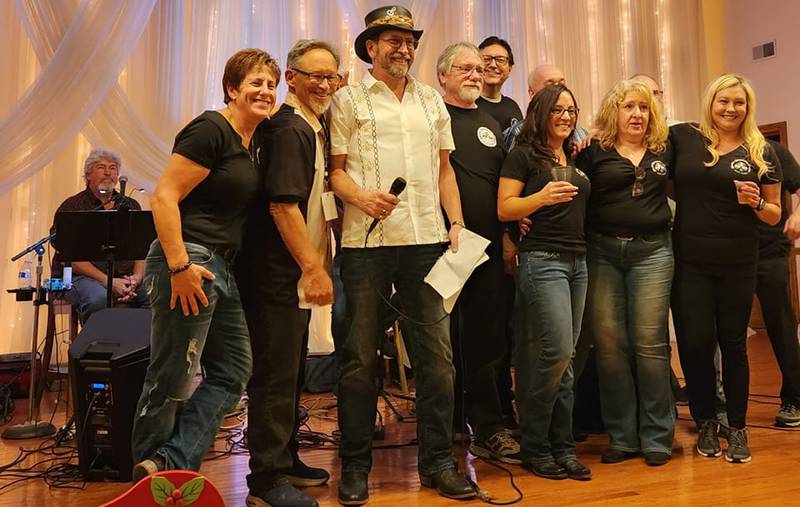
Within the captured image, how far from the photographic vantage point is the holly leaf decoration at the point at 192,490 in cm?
168

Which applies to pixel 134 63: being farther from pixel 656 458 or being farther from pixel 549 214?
pixel 656 458

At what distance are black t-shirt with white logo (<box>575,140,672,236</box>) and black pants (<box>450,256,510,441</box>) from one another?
45 centimetres

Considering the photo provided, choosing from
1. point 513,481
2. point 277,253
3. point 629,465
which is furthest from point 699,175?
point 277,253

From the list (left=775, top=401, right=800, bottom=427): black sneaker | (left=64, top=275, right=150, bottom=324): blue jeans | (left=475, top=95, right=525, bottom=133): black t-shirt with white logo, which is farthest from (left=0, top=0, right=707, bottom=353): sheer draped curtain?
(left=775, top=401, right=800, bottom=427): black sneaker

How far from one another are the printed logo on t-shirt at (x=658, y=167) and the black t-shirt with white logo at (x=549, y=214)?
0.31 metres

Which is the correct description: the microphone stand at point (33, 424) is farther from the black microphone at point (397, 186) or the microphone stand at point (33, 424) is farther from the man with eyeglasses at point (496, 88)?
the man with eyeglasses at point (496, 88)

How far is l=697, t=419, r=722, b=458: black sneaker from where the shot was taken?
277 cm

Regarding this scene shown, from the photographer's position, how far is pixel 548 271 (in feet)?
8.29

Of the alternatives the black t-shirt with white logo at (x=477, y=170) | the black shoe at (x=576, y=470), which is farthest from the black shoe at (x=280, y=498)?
the black t-shirt with white logo at (x=477, y=170)

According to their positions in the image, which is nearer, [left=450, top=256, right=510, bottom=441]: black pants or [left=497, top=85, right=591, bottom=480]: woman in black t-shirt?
[left=497, top=85, right=591, bottom=480]: woman in black t-shirt

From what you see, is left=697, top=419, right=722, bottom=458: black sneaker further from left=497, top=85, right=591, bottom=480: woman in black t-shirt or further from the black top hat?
the black top hat

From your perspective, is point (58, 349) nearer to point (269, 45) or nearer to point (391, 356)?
point (391, 356)

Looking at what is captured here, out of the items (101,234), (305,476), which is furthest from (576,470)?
(101,234)

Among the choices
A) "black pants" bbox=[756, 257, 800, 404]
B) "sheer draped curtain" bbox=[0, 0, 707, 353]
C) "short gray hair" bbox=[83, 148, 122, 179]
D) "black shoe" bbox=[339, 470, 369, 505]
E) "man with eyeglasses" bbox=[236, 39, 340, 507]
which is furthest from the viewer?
"sheer draped curtain" bbox=[0, 0, 707, 353]
